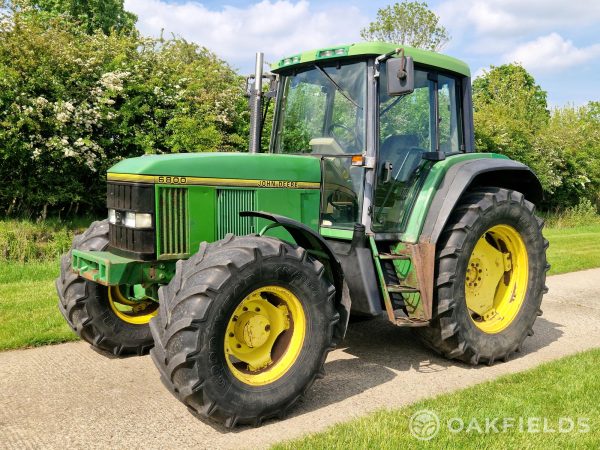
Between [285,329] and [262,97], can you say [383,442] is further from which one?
[262,97]

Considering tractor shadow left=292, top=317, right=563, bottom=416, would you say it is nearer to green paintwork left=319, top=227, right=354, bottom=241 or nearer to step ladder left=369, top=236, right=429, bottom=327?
step ladder left=369, top=236, right=429, bottom=327

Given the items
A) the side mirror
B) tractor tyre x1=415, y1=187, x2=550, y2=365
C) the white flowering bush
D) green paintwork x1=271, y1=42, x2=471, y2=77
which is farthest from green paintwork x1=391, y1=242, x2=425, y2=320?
the white flowering bush

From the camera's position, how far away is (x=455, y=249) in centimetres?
436

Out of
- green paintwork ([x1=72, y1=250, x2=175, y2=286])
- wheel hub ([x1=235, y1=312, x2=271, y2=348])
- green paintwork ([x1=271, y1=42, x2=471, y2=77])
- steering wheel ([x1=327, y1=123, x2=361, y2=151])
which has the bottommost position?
wheel hub ([x1=235, y1=312, x2=271, y2=348])

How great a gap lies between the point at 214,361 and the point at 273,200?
4.71 ft

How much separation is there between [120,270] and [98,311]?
2.82 feet

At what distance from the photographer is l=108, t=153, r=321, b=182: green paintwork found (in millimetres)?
3922

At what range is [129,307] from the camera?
482 cm

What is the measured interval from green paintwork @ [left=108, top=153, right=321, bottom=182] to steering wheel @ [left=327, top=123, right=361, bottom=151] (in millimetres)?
247

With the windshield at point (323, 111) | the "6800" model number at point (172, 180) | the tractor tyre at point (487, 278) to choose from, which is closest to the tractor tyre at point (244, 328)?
the "6800" model number at point (172, 180)

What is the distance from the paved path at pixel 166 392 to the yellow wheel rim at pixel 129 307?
0.34 meters

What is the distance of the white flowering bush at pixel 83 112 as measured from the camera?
9461mm

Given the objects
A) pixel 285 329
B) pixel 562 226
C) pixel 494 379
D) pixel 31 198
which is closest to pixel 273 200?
pixel 285 329

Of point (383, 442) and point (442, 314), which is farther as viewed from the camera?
point (442, 314)
